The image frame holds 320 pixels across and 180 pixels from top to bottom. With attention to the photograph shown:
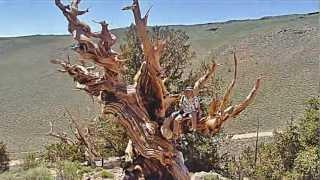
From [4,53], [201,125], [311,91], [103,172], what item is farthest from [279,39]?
[201,125]

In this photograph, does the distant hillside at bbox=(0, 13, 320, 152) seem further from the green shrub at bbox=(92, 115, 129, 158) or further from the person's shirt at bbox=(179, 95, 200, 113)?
the person's shirt at bbox=(179, 95, 200, 113)

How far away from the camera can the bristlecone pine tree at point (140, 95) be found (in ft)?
19.9

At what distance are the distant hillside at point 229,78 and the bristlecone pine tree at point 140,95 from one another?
11.7 m

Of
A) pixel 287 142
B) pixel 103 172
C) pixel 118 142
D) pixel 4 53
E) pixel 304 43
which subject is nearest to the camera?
pixel 103 172

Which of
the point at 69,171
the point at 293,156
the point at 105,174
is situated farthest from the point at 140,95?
the point at 293,156

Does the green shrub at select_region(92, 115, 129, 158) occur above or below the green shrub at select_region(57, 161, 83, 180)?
above

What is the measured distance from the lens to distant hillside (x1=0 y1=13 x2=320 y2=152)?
83.7 ft

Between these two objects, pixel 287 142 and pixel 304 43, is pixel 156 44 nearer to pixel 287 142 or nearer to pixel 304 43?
pixel 287 142

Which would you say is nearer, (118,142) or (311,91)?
(118,142)

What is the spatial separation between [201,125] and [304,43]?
1225 inches

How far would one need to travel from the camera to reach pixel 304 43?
117 feet

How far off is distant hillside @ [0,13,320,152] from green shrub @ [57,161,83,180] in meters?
8.15

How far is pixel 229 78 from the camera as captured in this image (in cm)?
3067

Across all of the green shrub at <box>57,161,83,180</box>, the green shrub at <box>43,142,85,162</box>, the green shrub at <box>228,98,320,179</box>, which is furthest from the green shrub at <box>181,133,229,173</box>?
the green shrub at <box>57,161,83,180</box>
